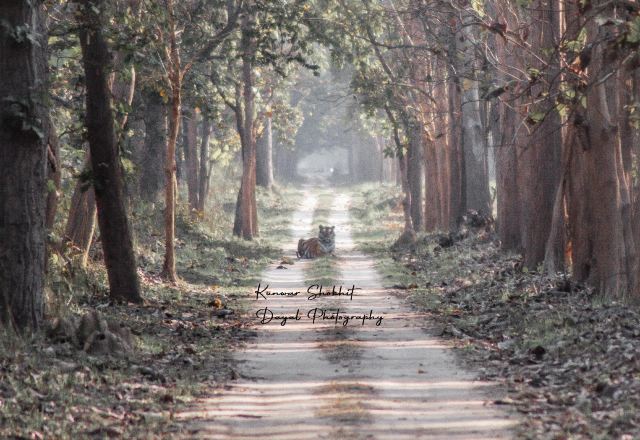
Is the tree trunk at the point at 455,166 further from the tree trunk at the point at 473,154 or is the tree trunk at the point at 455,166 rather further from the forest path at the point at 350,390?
the forest path at the point at 350,390

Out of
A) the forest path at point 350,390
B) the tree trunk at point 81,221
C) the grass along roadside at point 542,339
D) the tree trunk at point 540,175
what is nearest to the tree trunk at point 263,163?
the grass along roadside at point 542,339

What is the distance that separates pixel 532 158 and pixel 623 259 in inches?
169

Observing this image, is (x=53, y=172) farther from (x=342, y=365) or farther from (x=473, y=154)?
(x=473, y=154)

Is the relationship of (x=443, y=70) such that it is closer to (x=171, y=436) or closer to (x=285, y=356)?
(x=285, y=356)

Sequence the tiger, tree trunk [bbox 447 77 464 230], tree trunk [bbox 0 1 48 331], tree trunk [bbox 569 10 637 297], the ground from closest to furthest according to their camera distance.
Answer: the ground < tree trunk [bbox 0 1 48 331] < tree trunk [bbox 569 10 637 297] < the tiger < tree trunk [bbox 447 77 464 230]

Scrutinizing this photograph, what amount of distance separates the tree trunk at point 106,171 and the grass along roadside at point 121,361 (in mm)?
523

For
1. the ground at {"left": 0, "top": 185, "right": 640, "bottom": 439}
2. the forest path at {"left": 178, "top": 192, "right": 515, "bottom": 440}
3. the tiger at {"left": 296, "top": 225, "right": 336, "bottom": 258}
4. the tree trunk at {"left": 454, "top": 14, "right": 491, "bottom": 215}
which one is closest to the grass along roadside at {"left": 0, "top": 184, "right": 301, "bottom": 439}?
the ground at {"left": 0, "top": 185, "right": 640, "bottom": 439}

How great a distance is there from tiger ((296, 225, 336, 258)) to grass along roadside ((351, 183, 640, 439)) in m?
5.06

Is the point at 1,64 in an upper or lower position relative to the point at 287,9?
lower

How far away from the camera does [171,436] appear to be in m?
7.88

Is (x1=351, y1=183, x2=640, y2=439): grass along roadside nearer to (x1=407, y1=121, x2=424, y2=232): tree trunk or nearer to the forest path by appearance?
the forest path

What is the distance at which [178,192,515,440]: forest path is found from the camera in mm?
7973

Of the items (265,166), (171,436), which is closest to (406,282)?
(171,436)

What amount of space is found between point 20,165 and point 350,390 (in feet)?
13.9
